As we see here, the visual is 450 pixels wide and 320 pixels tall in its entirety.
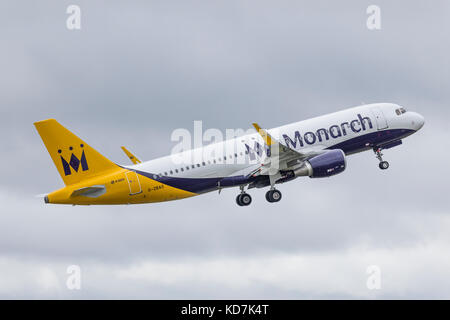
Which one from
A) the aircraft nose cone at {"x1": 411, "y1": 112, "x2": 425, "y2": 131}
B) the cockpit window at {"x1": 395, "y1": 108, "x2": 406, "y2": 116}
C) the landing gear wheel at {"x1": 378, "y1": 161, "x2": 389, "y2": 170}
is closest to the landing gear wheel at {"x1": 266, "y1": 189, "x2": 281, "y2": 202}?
the landing gear wheel at {"x1": 378, "y1": 161, "x2": 389, "y2": 170}

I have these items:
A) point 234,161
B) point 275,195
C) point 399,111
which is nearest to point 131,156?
point 234,161

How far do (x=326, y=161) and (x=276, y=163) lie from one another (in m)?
4.48

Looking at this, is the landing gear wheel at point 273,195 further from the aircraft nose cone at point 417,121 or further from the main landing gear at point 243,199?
the aircraft nose cone at point 417,121

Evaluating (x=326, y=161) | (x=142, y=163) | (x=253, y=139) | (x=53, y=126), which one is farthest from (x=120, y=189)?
(x=326, y=161)

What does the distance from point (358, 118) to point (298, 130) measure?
6304 mm

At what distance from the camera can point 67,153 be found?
2670 inches

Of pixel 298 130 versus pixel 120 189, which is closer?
pixel 120 189

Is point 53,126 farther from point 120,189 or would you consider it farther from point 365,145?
point 365,145

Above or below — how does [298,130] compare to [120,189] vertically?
above

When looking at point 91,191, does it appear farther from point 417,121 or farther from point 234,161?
point 417,121

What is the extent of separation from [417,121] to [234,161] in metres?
20.3

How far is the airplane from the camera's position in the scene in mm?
67688

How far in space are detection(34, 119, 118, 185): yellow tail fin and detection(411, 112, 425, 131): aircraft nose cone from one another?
31.6 metres

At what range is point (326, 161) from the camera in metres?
70.9
